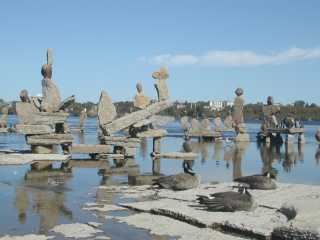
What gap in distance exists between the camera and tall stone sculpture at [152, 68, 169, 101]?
23016mm

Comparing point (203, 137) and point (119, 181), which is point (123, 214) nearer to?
point (119, 181)

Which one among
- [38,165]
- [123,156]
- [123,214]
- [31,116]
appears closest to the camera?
[123,214]

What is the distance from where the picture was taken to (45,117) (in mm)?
18609

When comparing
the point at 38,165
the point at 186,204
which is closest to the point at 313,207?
the point at 186,204

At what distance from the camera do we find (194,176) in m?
13.2

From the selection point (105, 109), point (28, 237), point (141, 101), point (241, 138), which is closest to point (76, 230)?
point (28, 237)

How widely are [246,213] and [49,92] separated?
11.5 meters

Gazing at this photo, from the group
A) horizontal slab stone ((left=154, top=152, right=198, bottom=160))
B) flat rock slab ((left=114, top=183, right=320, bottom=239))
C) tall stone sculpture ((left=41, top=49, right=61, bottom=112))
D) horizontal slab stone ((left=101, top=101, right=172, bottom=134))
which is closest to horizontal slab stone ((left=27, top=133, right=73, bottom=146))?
tall stone sculpture ((left=41, top=49, right=61, bottom=112))

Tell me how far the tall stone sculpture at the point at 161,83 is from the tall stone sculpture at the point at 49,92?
519 centimetres

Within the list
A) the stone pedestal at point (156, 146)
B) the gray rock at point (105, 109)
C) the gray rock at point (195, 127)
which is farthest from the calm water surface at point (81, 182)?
the gray rock at point (195, 127)

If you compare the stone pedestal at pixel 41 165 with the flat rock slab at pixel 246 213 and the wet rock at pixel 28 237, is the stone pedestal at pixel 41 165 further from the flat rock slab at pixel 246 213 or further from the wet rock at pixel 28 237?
the wet rock at pixel 28 237

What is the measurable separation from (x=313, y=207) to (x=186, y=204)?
267 centimetres

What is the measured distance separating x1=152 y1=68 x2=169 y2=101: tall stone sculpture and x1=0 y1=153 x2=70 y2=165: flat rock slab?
21.3 ft

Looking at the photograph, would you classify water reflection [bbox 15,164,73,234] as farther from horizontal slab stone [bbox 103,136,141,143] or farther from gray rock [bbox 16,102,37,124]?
horizontal slab stone [bbox 103,136,141,143]
